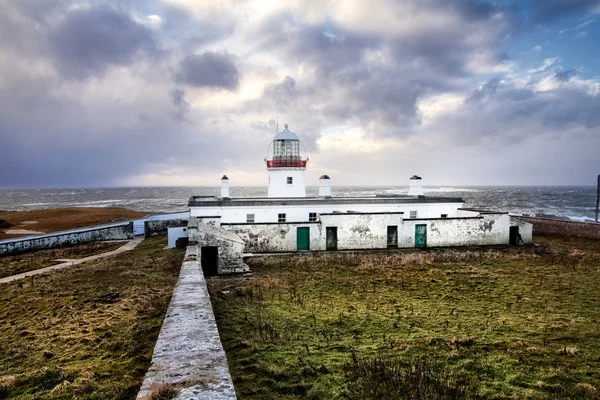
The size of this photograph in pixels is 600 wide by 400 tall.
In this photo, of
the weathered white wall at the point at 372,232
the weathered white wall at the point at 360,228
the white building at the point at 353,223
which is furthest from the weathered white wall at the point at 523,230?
the weathered white wall at the point at 360,228

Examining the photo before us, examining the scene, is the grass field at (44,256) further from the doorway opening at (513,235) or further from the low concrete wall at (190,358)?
the doorway opening at (513,235)

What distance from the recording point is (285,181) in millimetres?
27422

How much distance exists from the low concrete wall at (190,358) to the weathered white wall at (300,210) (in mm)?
15164

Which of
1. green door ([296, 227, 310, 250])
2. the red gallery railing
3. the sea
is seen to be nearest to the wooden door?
green door ([296, 227, 310, 250])

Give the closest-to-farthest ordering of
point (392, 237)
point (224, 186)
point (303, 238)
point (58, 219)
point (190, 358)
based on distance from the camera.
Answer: point (190, 358) < point (303, 238) < point (392, 237) < point (224, 186) < point (58, 219)

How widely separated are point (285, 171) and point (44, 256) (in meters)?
15.8

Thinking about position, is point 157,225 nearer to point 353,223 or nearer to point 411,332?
point 353,223

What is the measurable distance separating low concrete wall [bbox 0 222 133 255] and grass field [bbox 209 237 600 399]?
13612 mm

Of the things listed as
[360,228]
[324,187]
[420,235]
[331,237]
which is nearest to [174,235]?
[331,237]

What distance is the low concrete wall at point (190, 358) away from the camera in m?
3.55

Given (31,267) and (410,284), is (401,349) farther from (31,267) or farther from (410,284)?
(31,267)

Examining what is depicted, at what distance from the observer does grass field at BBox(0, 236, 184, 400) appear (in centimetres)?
502

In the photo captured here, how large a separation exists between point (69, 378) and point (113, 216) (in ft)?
126

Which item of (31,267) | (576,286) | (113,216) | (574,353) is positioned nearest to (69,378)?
(574,353)
